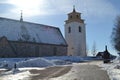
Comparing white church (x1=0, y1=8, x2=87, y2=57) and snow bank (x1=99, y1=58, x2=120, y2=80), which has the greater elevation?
white church (x1=0, y1=8, x2=87, y2=57)

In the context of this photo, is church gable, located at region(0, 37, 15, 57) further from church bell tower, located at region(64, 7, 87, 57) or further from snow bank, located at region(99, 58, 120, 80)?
snow bank, located at region(99, 58, 120, 80)

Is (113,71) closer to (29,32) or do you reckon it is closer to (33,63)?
(33,63)

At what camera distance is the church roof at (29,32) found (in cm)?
5518

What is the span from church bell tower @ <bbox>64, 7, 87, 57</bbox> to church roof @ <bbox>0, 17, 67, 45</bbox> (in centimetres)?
996

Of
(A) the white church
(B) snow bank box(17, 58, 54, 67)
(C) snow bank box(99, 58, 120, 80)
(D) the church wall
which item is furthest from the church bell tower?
(C) snow bank box(99, 58, 120, 80)

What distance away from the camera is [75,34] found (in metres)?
77.6

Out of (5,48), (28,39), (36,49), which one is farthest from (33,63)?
(36,49)

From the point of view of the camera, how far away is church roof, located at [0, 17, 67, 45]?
55.2 m

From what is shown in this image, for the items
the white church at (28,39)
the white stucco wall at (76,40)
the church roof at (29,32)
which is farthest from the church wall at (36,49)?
the white stucco wall at (76,40)

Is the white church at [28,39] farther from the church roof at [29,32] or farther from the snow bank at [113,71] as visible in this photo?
the snow bank at [113,71]

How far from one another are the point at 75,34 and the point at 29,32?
71.0 ft

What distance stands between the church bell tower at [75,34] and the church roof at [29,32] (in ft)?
32.7

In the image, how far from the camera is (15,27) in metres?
57.7

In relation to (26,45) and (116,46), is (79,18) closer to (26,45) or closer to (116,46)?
(116,46)
